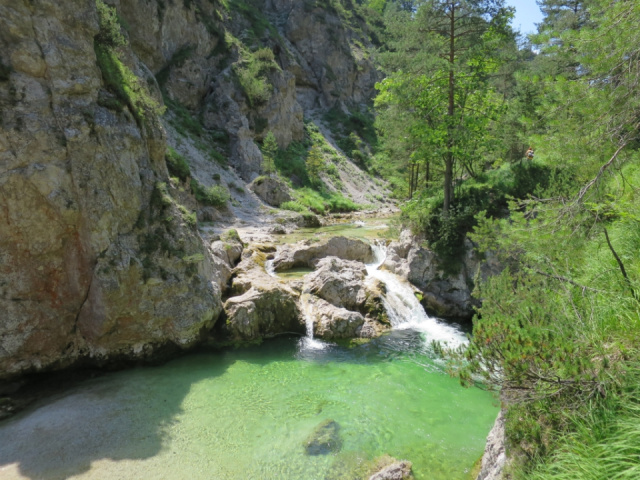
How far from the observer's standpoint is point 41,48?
7.98m

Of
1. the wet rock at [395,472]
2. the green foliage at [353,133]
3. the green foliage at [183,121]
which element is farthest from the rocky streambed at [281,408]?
the green foliage at [353,133]

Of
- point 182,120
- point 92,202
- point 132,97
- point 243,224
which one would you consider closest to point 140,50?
point 182,120

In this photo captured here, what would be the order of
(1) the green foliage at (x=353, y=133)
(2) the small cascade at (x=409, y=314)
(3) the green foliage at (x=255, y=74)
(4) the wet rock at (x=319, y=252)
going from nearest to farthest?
(2) the small cascade at (x=409, y=314)
(4) the wet rock at (x=319, y=252)
(3) the green foliage at (x=255, y=74)
(1) the green foliage at (x=353, y=133)

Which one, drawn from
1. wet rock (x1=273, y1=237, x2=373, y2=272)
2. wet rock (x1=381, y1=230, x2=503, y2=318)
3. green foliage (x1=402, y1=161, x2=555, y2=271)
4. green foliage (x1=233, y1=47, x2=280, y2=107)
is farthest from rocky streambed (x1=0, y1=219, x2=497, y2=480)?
green foliage (x1=233, y1=47, x2=280, y2=107)

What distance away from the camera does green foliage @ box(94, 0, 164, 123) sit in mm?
9344

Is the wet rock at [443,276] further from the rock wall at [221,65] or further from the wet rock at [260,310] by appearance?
the rock wall at [221,65]

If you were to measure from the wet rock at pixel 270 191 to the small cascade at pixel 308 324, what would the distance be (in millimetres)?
22202

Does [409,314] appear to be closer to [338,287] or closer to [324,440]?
[338,287]

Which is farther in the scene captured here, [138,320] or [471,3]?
[471,3]

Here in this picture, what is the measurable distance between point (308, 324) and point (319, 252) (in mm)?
5440

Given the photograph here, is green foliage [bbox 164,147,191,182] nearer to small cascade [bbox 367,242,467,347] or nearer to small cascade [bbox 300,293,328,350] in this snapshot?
small cascade [bbox 300,293,328,350]

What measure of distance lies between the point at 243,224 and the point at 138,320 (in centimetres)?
1732

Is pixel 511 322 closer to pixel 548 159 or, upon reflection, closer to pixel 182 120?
pixel 548 159

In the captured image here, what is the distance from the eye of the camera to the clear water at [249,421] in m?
5.99
